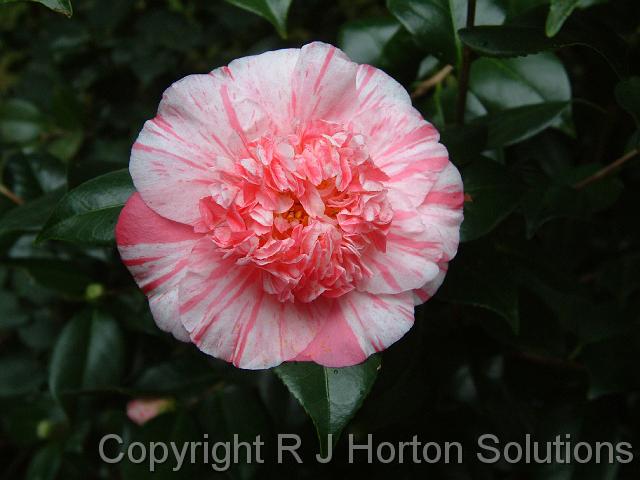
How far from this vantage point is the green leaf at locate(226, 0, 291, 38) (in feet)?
2.15

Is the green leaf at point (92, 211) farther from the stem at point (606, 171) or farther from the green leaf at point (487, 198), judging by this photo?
the stem at point (606, 171)

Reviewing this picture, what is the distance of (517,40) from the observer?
0.63 meters

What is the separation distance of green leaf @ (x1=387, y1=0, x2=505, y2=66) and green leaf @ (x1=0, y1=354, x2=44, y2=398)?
89 centimetres

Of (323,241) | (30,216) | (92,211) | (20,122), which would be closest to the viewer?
(323,241)

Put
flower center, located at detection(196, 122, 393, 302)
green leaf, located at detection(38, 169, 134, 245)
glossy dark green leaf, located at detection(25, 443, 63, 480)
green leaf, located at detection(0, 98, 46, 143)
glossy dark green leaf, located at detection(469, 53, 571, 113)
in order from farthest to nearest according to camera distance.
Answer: green leaf, located at detection(0, 98, 46, 143), glossy dark green leaf, located at detection(25, 443, 63, 480), glossy dark green leaf, located at detection(469, 53, 571, 113), green leaf, located at detection(38, 169, 134, 245), flower center, located at detection(196, 122, 393, 302)

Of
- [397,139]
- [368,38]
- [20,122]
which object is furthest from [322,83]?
[20,122]

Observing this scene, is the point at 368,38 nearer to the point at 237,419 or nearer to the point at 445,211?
the point at 445,211

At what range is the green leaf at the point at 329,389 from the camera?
22.5 inches

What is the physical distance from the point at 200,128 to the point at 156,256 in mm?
121

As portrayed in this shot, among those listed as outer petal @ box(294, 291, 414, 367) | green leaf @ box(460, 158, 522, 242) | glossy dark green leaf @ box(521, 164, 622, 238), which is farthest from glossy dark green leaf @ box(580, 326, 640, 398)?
outer petal @ box(294, 291, 414, 367)

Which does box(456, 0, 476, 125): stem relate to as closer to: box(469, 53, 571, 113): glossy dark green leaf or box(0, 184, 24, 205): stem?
box(469, 53, 571, 113): glossy dark green leaf

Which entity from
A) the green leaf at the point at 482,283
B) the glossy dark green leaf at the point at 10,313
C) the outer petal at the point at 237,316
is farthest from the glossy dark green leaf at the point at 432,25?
the glossy dark green leaf at the point at 10,313

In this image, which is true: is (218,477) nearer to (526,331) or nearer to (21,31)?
(526,331)

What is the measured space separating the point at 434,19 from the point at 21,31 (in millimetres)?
1097
